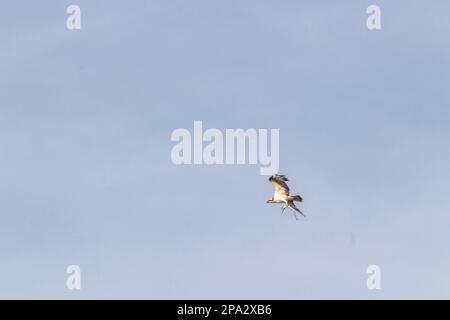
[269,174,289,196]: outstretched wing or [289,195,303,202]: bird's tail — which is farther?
[289,195,303,202]: bird's tail

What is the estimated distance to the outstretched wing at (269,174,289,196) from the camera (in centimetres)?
16350

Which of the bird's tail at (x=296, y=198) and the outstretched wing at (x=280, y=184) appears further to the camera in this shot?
the bird's tail at (x=296, y=198)

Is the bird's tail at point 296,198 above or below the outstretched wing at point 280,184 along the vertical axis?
below

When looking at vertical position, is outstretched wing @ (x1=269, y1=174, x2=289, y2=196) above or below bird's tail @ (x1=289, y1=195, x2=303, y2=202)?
above

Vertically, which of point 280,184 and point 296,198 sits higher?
point 280,184

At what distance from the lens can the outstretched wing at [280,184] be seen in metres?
164

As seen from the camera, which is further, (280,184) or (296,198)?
(296,198)

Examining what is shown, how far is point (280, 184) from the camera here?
6457 inches
